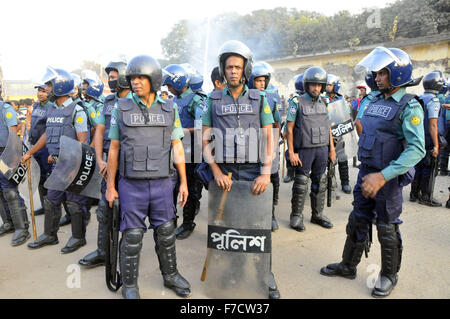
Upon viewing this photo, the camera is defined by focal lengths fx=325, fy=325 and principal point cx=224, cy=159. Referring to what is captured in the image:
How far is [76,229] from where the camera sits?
163 inches

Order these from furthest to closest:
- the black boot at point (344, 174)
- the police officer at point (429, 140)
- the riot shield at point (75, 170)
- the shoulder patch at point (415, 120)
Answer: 1. the black boot at point (344, 174)
2. the police officer at point (429, 140)
3. the riot shield at point (75, 170)
4. the shoulder patch at point (415, 120)

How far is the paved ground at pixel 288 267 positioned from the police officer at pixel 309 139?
19.7 inches

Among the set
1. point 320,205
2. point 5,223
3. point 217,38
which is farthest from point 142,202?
point 217,38

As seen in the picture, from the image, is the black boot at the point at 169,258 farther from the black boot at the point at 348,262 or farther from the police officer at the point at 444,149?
the police officer at the point at 444,149

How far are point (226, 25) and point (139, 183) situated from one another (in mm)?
38787

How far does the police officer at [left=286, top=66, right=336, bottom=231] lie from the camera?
462 cm

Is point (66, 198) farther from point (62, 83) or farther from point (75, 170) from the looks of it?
point (62, 83)

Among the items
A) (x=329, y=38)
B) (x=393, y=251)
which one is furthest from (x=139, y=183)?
(x=329, y=38)

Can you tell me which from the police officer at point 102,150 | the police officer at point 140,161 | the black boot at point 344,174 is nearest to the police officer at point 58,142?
the police officer at point 102,150

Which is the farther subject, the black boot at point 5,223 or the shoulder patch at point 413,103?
the black boot at point 5,223

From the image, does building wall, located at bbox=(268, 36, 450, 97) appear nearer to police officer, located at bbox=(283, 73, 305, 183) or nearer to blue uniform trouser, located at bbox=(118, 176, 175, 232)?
police officer, located at bbox=(283, 73, 305, 183)

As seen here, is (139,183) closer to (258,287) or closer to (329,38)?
(258,287)

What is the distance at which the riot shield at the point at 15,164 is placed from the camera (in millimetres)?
4285
